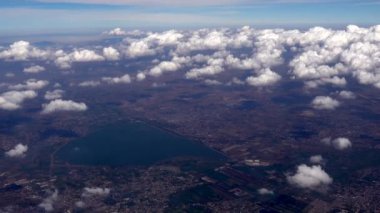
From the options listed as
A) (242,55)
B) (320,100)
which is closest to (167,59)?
(242,55)

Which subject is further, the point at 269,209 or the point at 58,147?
the point at 58,147

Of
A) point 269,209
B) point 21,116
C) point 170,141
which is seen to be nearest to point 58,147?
point 170,141

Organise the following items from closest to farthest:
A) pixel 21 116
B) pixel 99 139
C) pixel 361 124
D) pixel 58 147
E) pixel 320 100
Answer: pixel 58 147 < pixel 99 139 < pixel 361 124 < pixel 21 116 < pixel 320 100

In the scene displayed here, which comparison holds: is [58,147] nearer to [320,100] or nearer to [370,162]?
[370,162]

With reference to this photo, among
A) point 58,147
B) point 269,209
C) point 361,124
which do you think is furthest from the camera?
point 361,124

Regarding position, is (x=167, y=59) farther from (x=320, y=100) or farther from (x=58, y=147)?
(x=58, y=147)

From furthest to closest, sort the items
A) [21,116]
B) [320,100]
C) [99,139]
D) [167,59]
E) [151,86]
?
[167,59]
[151,86]
[320,100]
[21,116]
[99,139]
